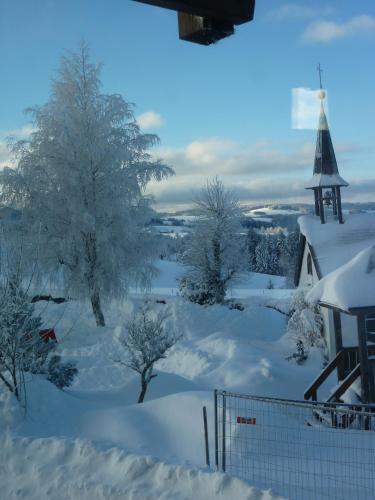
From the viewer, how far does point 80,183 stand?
19.9m

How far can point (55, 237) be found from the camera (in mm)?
20094

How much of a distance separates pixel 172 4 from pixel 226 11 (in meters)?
0.23

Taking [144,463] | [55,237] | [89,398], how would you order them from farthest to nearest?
[55,237]
[89,398]
[144,463]

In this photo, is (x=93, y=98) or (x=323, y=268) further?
(x=93, y=98)

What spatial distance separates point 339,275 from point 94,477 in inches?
281

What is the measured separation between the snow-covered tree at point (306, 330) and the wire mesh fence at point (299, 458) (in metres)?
9.22

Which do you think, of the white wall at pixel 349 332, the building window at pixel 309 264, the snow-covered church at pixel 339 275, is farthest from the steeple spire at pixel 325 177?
the white wall at pixel 349 332

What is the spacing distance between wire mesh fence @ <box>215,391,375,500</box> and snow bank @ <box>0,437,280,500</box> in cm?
45

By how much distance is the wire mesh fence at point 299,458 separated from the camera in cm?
533

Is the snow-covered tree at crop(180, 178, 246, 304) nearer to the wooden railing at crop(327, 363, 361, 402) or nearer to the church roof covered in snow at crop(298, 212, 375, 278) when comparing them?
the church roof covered in snow at crop(298, 212, 375, 278)

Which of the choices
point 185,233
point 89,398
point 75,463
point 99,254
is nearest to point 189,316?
point 99,254

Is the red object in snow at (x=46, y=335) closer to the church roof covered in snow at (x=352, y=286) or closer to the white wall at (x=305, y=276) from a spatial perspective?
the church roof covered in snow at (x=352, y=286)

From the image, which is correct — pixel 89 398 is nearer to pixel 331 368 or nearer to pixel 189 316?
pixel 331 368

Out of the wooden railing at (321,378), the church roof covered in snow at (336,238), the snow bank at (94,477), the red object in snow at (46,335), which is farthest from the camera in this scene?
the church roof covered in snow at (336,238)
